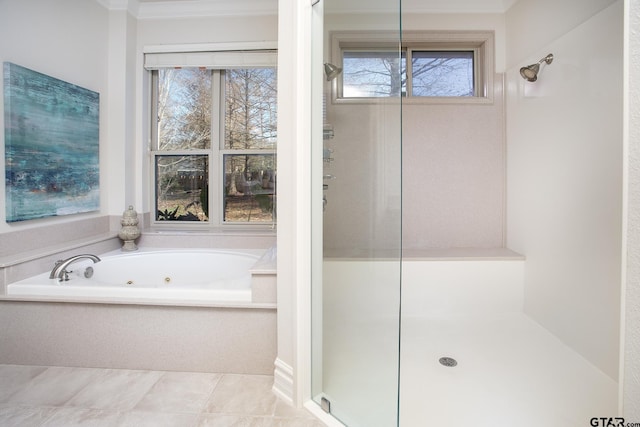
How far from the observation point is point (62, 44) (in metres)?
2.52

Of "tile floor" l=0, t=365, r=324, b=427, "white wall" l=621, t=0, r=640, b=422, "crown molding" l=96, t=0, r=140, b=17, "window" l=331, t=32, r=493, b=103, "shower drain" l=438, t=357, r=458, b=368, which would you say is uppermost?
"crown molding" l=96, t=0, r=140, b=17

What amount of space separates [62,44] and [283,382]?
278cm

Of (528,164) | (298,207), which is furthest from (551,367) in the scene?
(298,207)

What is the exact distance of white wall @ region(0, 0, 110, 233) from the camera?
2160 mm

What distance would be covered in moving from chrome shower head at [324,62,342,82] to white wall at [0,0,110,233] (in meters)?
2.01

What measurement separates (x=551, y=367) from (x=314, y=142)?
1841 millimetres

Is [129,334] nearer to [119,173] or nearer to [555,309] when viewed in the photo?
[119,173]

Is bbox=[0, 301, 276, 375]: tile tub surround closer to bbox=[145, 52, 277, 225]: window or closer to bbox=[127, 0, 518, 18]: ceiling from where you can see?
bbox=[145, 52, 277, 225]: window

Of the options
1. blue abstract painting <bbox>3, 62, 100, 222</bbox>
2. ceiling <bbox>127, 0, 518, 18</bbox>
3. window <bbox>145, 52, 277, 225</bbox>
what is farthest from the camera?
window <bbox>145, 52, 277, 225</bbox>

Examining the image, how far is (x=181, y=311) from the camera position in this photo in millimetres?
1897

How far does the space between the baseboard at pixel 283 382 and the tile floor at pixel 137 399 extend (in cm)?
3

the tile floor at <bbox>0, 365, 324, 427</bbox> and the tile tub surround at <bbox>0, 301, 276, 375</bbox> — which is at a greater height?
the tile tub surround at <bbox>0, 301, 276, 375</bbox>

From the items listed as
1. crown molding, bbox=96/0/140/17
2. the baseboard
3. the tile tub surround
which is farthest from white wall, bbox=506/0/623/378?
crown molding, bbox=96/0/140/17

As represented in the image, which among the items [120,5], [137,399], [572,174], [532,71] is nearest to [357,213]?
[137,399]
